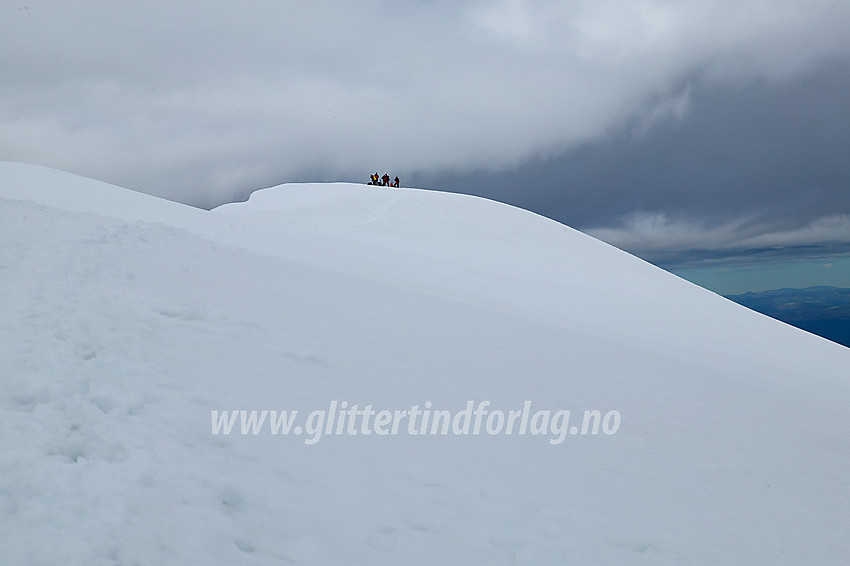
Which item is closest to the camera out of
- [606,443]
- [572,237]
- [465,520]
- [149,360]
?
[465,520]

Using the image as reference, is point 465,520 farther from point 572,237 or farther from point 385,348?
point 572,237

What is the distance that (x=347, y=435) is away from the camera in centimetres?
713

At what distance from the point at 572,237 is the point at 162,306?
34.4 meters

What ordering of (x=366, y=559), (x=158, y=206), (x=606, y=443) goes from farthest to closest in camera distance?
(x=158, y=206)
(x=606, y=443)
(x=366, y=559)

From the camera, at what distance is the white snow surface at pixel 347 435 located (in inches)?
194

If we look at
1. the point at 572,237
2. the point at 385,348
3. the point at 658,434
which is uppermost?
the point at 572,237

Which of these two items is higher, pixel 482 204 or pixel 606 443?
pixel 482 204

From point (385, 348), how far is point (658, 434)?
5409mm

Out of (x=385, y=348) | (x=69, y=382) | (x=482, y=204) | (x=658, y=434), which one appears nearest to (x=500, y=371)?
(x=385, y=348)

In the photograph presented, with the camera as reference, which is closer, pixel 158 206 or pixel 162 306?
pixel 162 306

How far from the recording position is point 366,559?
4.95 metres

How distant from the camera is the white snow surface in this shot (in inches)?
194

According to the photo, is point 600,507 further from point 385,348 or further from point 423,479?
point 385,348

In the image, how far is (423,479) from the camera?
6.46m
